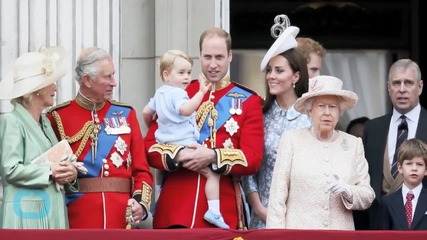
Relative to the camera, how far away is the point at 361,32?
59.6ft

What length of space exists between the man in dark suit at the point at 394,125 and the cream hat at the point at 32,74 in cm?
215

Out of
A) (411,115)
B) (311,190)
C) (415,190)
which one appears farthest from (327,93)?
(411,115)

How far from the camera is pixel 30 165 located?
1168 cm

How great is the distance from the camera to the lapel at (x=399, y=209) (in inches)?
477

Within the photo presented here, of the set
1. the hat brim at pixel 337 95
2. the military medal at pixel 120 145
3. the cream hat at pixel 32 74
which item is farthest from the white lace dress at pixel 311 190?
the cream hat at pixel 32 74

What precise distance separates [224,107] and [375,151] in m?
1.06

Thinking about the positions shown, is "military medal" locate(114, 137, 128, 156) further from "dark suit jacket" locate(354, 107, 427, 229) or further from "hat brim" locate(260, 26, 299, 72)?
"dark suit jacket" locate(354, 107, 427, 229)

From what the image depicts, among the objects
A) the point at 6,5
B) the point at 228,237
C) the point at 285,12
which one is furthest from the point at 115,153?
the point at 285,12

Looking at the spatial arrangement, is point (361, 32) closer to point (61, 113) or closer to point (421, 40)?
point (421, 40)

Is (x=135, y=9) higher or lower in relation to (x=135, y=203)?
higher

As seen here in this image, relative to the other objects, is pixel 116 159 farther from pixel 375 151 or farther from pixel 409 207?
pixel 409 207

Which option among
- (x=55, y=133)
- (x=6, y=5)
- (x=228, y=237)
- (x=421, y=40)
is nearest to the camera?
(x=228, y=237)

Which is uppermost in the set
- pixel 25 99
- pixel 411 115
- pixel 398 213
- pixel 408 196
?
pixel 25 99

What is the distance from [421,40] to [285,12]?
129cm
